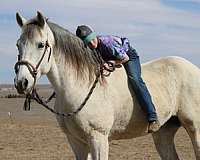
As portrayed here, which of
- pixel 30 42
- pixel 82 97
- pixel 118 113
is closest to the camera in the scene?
pixel 30 42

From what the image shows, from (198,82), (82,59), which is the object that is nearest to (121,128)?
(82,59)

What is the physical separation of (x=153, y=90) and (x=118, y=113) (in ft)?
2.37

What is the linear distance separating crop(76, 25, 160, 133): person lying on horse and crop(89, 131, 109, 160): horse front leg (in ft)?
2.73

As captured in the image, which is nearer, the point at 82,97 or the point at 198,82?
the point at 82,97

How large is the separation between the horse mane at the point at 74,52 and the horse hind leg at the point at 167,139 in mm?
1712

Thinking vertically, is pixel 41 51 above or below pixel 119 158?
above

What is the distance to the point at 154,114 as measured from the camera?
6.03 meters

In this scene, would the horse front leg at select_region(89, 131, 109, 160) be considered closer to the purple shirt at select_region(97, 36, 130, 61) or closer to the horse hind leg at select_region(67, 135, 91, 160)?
the horse hind leg at select_region(67, 135, 91, 160)

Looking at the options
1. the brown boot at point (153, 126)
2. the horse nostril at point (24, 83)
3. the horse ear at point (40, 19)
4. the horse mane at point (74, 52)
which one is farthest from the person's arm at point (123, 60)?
the horse nostril at point (24, 83)

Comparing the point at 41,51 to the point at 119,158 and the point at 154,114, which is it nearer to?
the point at 154,114

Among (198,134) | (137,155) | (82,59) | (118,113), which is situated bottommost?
(137,155)

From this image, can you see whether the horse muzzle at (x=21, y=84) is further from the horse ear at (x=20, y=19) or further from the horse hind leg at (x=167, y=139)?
the horse hind leg at (x=167, y=139)

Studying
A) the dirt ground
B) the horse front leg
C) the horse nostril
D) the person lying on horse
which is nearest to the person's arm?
the person lying on horse

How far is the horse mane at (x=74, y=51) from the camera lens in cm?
532
